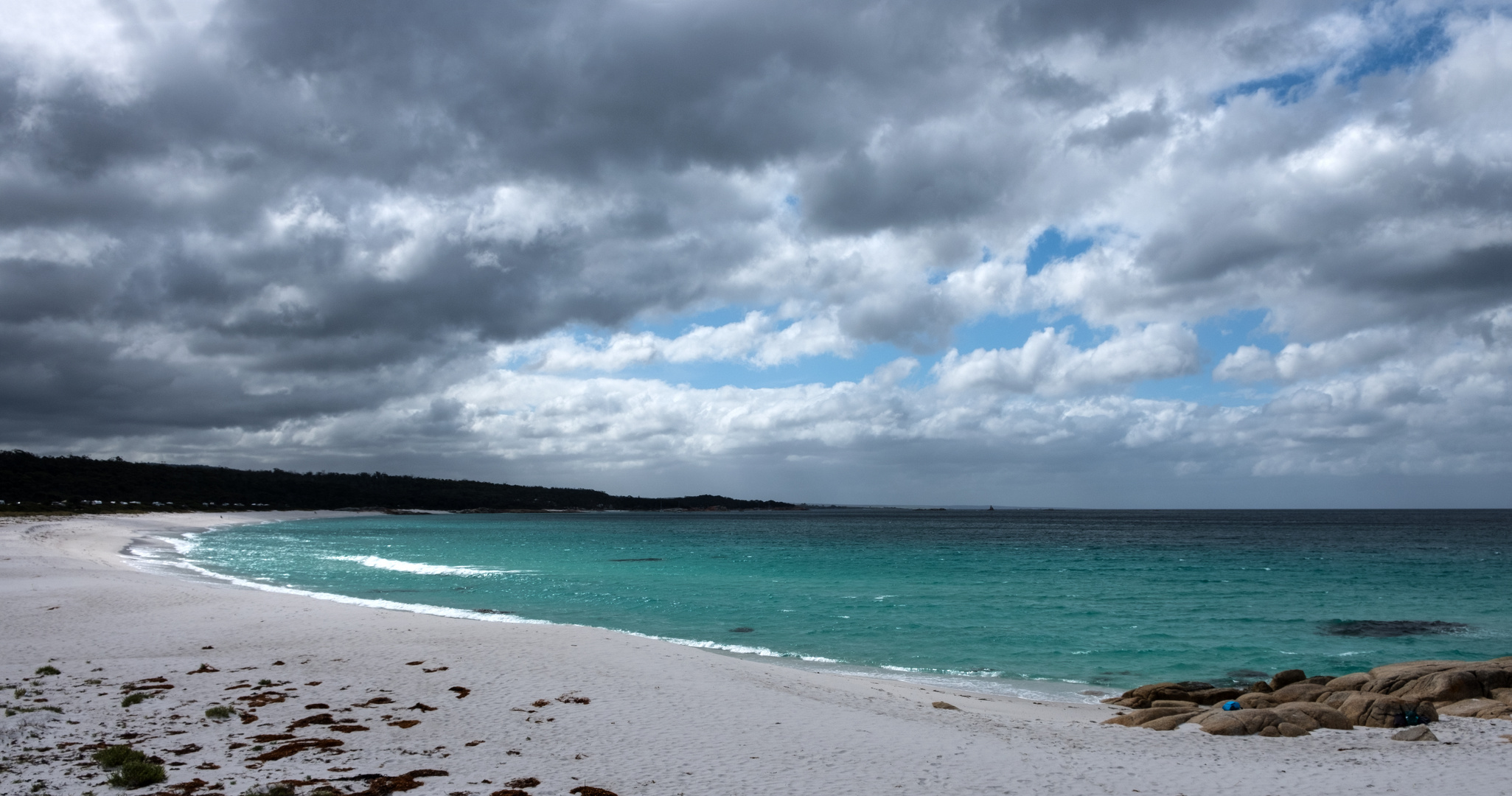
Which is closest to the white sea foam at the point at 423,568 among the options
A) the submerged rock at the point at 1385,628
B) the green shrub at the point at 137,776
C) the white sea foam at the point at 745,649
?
the white sea foam at the point at 745,649

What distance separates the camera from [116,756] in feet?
30.9

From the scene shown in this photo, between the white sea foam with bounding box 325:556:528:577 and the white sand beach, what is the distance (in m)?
25.6

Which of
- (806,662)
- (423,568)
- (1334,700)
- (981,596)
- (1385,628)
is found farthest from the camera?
(423,568)

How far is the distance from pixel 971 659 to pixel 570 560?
40.8 m

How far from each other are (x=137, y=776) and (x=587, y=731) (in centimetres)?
536

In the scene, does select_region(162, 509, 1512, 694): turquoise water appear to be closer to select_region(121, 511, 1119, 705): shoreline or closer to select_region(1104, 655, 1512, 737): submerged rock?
select_region(121, 511, 1119, 705): shoreline

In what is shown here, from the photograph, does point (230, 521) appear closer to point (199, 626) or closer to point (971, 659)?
point (199, 626)

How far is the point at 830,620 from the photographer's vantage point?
93.1ft

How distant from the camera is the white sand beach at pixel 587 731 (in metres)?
9.75

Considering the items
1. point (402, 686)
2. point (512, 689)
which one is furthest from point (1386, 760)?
point (402, 686)

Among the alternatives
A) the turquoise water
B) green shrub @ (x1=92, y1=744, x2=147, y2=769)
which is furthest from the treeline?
green shrub @ (x1=92, y1=744, x2=147, y2=769)

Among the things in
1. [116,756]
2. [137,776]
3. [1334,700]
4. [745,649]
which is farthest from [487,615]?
[1334,700]

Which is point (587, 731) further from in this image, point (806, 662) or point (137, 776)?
point (806, 662)

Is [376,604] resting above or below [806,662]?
below
